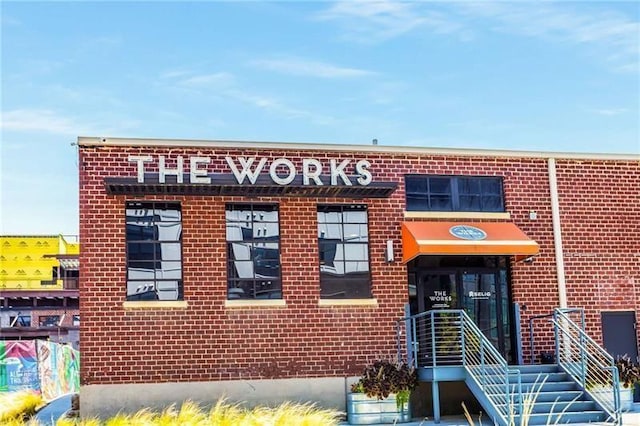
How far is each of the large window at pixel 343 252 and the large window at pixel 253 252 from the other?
0.95 metres

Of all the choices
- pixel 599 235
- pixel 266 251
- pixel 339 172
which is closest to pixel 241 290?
pixel 266 251

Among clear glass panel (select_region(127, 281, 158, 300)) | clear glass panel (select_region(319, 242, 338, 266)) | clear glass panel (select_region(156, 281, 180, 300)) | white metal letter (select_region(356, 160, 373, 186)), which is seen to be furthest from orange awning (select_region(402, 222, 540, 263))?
clear glass panel (select_region(127, 281, 158, 300))

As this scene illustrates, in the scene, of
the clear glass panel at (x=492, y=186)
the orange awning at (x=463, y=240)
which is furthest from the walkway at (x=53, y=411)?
the clear glass panel at (x=492, y=186)

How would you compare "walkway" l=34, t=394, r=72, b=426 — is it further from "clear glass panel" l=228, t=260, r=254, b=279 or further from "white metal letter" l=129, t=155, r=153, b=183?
"white metal letter" l=129, t=155, r=153, b=183

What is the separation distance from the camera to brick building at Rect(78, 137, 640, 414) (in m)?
17.3

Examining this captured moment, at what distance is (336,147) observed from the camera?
1855cm

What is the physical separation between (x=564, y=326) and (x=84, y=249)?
9.89m

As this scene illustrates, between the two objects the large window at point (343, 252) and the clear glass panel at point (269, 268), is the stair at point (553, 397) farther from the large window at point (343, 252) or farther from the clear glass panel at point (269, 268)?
the clear glass panel at point (269, 268)

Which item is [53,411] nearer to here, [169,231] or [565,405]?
[169,231]

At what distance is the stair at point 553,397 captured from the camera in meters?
15.5

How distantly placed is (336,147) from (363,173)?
775mm

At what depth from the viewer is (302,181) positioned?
59.3 feet

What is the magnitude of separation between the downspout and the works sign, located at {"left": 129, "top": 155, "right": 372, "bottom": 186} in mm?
4153

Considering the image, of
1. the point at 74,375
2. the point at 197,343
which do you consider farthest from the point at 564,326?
the point at 74,375
